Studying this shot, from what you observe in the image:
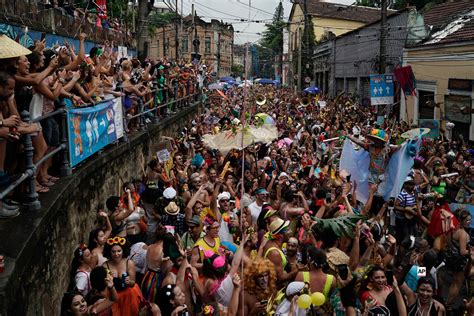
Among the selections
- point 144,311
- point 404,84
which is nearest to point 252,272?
point 144,311

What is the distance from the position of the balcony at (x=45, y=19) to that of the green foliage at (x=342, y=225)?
649 centimetres

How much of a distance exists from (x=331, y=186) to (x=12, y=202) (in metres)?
5.93

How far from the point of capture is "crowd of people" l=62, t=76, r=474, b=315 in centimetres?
483

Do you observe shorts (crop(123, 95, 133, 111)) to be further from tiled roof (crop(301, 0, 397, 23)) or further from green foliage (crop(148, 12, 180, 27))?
tiled roof (crop(301, 0, 397, 23))

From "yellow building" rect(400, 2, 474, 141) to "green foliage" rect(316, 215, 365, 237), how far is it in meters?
13.3

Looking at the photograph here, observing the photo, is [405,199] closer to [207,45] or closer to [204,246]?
[204,246]

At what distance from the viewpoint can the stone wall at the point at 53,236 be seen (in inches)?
149

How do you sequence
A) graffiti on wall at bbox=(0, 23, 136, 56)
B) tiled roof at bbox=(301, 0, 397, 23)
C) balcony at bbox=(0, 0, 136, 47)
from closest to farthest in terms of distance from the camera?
graffiti on wall at bbox=(0, 23, 136, 56)
balcony at bbox=(0, 0, 136, 47)
tiled roof at bbox=(301, 0, 397, 23)

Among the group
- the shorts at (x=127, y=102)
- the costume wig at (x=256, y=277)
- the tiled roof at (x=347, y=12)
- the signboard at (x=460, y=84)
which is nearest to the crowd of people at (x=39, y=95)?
the shorts at (x=127, y=102)

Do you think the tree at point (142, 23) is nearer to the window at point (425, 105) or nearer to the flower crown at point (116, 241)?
the window at point (425, 105)

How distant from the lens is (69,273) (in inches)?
229

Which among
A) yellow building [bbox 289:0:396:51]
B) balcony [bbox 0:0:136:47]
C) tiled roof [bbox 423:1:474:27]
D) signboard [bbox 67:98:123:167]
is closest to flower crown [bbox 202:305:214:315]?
signboard [bbox 67:98:123:167]

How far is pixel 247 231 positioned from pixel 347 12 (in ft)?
192

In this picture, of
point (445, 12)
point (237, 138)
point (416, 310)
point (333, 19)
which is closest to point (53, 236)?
point (416, 310)
